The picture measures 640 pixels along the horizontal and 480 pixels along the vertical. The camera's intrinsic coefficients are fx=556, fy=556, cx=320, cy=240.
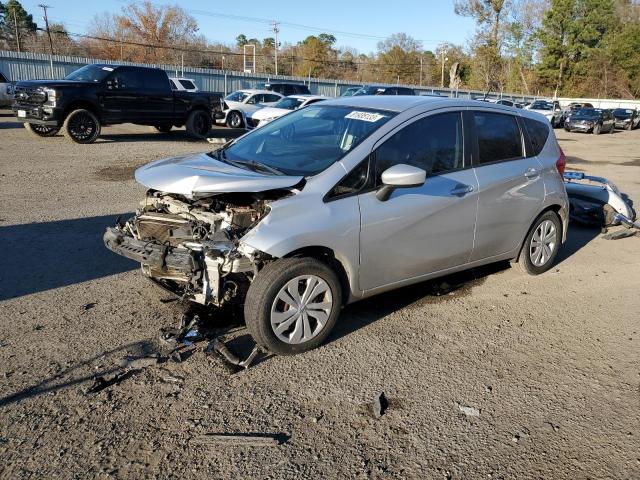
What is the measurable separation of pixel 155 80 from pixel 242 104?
606 cm

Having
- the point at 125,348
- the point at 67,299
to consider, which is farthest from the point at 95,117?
A: the point at 125,348

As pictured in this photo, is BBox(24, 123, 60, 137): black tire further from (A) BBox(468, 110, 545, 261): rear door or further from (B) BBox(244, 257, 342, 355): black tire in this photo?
(B) BBox(244, 257, 342, 355): black tire

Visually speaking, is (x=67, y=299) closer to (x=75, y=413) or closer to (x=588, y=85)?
(x=75, y=413)

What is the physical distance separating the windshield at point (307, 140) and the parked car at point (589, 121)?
30.2 metres

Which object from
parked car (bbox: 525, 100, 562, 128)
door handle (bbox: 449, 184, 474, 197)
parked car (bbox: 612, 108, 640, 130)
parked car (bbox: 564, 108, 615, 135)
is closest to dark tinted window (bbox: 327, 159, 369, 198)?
door handle (bbox: 449, 184, 474, 197)

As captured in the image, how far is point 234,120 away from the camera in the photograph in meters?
22.2

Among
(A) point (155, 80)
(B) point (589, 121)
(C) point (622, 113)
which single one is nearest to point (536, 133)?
(A) point (155, 80)

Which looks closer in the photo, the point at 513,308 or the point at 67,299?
the point at 67,299

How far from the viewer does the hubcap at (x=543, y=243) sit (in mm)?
5785

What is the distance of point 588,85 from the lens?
6650cm

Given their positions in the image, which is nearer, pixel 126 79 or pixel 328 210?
pixel 328 210

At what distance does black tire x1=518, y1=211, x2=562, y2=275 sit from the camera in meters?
5.70

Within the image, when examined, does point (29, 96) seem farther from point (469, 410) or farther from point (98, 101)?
point (469, 410)

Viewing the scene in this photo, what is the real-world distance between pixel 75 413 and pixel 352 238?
2.09 m
